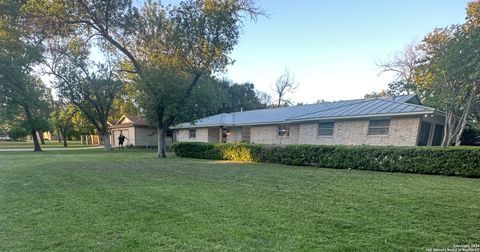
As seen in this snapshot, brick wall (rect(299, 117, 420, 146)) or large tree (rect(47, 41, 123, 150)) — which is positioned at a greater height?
large tree (rect(47, 41, 123, 150))

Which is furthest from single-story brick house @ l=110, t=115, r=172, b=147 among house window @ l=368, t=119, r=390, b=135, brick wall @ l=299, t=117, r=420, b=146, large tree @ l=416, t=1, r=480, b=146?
large tree @ l=416, t=1, r=480, b=146

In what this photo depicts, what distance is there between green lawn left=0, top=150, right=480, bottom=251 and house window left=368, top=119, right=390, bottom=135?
733 centimetres

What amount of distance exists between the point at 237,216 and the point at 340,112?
13.5 meters

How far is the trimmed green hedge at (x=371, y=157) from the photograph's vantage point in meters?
8.47

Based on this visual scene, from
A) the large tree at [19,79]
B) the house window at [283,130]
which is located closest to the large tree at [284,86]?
the house window at [283,130]

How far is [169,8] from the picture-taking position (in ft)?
52.1

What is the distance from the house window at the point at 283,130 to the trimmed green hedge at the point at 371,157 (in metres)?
5.53

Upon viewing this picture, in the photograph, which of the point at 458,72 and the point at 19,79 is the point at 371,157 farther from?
the point at 19,79

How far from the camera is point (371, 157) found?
10250mm

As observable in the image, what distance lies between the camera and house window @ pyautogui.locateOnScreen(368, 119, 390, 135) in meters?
13.7

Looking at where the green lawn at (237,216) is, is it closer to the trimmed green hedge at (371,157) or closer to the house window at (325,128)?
the trimmed green hedge at (371,157)

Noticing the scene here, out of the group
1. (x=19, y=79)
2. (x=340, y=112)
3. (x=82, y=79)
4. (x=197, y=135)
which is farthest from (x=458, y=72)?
(x=19, y=79)

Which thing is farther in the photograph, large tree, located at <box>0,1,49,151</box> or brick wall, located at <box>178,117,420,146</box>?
large tree, located at <box>0,1,49,151</box>

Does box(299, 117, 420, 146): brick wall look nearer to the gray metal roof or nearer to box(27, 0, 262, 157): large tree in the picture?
the gray metal roof
